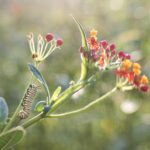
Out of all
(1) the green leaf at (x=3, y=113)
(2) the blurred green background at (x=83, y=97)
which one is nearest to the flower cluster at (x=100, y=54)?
(1) the green leaf at (x=3, y=113)

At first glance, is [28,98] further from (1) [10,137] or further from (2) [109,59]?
(2) [109,59]

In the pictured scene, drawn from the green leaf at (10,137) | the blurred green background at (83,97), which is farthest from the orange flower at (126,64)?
the blurred green background at (83,97)

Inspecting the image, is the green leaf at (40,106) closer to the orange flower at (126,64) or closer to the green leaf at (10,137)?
the green leaf at (10,137)

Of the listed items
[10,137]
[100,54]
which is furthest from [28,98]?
[100,54]

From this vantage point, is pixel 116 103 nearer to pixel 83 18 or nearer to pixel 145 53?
pixel 145 53

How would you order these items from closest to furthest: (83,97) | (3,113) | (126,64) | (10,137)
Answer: (10,137) → (3,113) → (126,64) → (83,97)

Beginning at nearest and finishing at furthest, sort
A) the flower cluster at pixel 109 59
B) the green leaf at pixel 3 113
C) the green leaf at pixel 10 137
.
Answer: the green leaf at pixel 10 137 → the green leaf at pixel 3 113 → the flower cluster at pixel 109 59

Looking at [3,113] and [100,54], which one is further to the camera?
[100,54]

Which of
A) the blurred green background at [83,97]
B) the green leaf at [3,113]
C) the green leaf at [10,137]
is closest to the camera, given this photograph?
the green leaf at [10,137]

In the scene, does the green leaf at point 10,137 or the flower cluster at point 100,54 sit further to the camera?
the flower cluster at point 100,54

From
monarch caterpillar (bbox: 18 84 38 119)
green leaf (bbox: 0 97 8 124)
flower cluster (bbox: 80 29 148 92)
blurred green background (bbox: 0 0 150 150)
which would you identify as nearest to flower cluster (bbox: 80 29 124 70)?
flower cluster (bbox: 80 29 148 92)

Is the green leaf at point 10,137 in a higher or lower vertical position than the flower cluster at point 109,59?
lower
